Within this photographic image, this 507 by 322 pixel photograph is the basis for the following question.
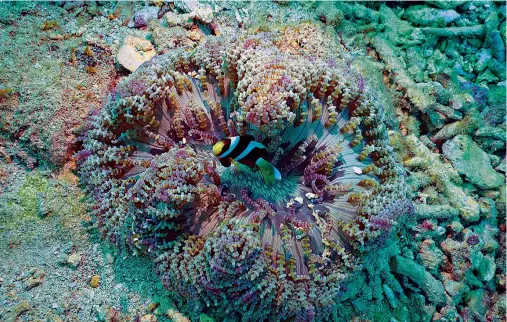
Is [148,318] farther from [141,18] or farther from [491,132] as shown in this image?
[491,132]

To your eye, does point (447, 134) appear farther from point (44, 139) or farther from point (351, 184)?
point (44, 139)

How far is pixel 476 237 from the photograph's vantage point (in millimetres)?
4129

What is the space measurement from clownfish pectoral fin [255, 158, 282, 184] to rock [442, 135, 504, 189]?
238 centimetres

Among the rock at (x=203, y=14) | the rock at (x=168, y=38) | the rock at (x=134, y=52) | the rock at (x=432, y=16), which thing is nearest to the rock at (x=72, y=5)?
the rock at (x=134, y=52)

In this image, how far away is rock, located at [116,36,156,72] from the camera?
3.96 meters

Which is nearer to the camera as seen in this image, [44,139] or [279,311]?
[279,311]

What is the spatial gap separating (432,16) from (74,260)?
5.02m

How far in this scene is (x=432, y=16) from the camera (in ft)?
16.2

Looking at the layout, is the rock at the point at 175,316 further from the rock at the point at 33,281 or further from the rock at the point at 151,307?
the rock at the point at 33,281

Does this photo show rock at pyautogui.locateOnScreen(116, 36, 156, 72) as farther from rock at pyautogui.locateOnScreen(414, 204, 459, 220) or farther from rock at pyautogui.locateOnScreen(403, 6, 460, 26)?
rock at pyautogui.locateOnScreen(403, 6, 460, 26)

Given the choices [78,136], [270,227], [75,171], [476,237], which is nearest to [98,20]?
[78,136]

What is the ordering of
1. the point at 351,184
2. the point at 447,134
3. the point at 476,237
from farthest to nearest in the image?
the point at 447,134
the point at 476,237
the point at 351,184

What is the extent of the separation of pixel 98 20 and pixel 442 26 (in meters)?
4.24

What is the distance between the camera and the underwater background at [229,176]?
119 inches
